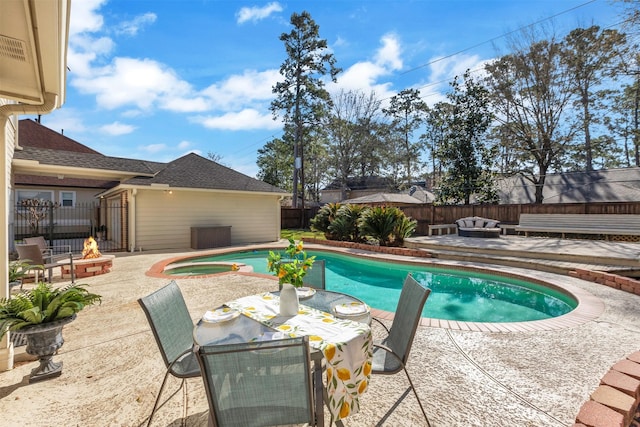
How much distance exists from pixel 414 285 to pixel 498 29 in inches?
764

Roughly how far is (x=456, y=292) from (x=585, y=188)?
1678 cm

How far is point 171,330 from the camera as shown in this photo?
90.4 inches

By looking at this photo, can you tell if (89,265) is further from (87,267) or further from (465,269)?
(465,269)

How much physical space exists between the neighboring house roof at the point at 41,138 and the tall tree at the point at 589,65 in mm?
29333

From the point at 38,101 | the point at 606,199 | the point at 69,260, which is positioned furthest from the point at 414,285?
the point at 606,199

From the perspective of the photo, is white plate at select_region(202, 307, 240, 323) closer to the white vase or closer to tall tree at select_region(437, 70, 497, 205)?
the white vase

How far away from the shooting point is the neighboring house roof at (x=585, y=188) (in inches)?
648

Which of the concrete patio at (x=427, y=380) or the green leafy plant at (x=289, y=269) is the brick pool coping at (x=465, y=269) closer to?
the concrete patio at (x=427, y=380)

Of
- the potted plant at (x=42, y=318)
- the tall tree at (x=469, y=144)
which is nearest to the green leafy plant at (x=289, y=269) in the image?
the potted plant at (x=42, y=318)

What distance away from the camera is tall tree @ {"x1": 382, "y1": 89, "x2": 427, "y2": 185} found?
1234 inches

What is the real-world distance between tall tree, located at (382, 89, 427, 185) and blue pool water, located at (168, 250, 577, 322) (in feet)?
79.4

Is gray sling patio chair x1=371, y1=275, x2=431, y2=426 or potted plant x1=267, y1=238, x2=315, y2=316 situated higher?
potted plant x1=267, y1=238, x2=315, y2=316

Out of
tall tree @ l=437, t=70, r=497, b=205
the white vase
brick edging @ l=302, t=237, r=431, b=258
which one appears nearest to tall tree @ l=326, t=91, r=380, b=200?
tall tree @ l=437, t=70, r=497, b=205

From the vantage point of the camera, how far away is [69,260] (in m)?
6.49
